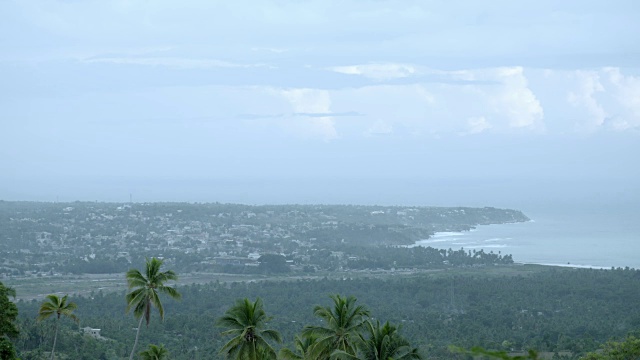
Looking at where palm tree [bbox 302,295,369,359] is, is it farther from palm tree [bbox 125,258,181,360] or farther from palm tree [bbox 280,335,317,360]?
palm tree [bbox 125,258,181,360]

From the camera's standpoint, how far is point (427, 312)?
7950 cm

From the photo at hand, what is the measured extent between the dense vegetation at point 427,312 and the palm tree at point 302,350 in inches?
570

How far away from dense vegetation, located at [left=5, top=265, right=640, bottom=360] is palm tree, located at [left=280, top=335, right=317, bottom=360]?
14468mm

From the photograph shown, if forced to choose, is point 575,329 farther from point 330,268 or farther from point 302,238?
point 302,238

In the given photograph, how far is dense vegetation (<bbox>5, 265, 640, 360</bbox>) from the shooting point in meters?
56.5

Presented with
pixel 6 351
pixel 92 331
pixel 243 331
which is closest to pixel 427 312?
pixel 92 331

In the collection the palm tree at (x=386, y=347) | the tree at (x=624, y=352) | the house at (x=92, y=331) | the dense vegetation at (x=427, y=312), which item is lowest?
the house at (x=92, y=331)

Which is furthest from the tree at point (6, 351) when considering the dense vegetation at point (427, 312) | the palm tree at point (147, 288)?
the dense vegetation at point (427, 312)

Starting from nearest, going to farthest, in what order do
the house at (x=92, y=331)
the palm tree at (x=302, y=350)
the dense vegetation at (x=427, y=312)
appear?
the palm tree at (x=302, y=350) < the dense vegetation at (x=427, y=312) < the house at (x=92, y=331)

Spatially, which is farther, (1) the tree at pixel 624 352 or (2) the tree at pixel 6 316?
(1) the tree at pixel 624 352

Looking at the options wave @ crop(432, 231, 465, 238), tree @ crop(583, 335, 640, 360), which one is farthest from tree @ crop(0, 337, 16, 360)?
wave @ crop(432, 231, 465, 238)

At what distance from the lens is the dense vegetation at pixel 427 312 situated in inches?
2224

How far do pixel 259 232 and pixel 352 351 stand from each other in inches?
5166

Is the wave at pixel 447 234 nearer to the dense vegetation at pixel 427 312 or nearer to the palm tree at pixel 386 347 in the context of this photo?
the dense vegetation at pixel 427 312
